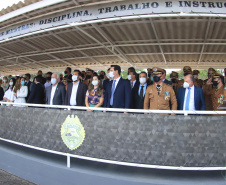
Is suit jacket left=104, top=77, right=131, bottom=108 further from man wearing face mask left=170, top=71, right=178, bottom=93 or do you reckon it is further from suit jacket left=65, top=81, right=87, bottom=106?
man wearing face mask left=170, top=71, right=178, bottom=93

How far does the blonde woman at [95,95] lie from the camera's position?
4102 millimetres

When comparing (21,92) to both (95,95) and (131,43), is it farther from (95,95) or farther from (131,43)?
(131,43)

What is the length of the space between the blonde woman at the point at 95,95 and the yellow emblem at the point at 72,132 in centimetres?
78

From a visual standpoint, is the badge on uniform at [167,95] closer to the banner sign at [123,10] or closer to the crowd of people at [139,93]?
the crowd of people at [139,93]

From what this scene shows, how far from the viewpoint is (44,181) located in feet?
12.1

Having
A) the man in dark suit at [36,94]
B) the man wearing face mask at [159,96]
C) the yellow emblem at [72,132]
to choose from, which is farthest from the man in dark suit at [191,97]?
the man in dark suit at [36,94]

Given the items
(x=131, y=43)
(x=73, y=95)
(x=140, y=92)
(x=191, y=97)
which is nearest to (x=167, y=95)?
(x=191, y=97)

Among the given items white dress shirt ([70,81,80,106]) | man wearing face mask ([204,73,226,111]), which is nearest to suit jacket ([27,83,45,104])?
white dress shirt ([70,81,80,106])

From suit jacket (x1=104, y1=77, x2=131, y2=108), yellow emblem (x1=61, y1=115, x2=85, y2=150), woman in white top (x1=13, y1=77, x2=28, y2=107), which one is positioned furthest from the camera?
woman in white top (x1=13, y1=77, x2=28, y2=107)

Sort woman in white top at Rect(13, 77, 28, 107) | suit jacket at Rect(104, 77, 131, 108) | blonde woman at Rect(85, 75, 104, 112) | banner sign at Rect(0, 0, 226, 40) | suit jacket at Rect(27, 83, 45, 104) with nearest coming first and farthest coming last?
banner sign at Rect(0, 0, 226, 40)
suit jacket at Rect(104, 77, 131, 108)
blonde woman at Rect(85, 75, 104, 112)
suit jacket at Rect(27, 83, 45, 104)
woman in white top at Rect(13, 77, 28, 107)

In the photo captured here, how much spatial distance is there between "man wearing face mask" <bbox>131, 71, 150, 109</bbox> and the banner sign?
127cm

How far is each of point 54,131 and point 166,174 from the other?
2057mm

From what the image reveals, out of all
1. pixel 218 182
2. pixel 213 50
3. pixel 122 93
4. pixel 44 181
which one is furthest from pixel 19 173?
pixel 213 50

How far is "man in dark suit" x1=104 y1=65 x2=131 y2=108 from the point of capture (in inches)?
150
